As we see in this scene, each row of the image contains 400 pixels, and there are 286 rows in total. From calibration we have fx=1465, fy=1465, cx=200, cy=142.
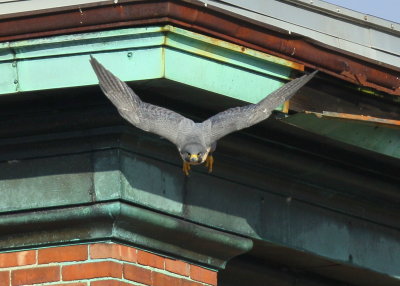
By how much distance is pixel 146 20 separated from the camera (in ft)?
20.0

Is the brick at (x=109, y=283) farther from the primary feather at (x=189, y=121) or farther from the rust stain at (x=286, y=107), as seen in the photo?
the rust stain at (x=286, y=107)

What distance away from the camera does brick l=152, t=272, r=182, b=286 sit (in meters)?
6.36

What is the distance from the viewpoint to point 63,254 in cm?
635

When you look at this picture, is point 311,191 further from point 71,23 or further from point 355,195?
point 71,23

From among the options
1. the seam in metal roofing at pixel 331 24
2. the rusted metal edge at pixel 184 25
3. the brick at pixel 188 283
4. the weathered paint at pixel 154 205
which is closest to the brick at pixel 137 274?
the weathered paint at pixel 154 205

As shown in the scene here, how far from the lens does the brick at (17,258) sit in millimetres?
6410

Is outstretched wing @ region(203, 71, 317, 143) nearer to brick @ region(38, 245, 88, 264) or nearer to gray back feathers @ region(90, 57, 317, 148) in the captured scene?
gray back feathers @ region(90, 57, 317, 148)

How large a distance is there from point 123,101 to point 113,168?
389 mm

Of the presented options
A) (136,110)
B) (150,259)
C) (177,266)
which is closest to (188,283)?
(177,266)

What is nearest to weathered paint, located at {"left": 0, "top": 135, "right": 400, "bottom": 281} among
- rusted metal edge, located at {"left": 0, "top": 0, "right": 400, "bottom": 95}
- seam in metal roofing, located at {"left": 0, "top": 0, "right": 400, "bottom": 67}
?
rusted metal edge, located at {"left": 0, "top": 0, "right": 400, "bottom": 95}

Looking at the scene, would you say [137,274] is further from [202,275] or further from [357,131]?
[357,131]

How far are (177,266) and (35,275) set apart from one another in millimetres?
632

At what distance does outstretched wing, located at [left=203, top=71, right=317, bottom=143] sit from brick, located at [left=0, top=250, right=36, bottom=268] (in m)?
0.93

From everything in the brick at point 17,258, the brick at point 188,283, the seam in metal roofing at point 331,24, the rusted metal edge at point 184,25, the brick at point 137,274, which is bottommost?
the brick at point 137,274
